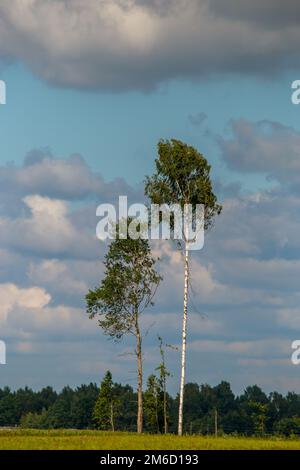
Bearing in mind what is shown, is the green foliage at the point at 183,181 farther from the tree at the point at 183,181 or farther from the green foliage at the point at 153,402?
the green foliage at the point at 153,402

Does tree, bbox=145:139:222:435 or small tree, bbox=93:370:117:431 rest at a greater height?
tree, bbox=145:139:222:435

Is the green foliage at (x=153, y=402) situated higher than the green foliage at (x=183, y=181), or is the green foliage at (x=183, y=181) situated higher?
the green foliage at (x=183, y=181)

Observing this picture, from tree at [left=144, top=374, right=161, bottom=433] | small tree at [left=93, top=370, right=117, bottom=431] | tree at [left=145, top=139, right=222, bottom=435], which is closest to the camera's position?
tree at [left=145, top=139, right=222, bottom=435]

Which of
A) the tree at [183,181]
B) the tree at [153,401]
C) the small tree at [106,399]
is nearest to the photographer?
the tree at [183,181]

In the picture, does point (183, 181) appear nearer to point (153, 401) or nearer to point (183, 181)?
point (183, 181)

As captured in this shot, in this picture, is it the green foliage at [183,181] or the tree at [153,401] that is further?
the tree at [153,401]

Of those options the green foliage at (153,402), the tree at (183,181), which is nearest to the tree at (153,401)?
the green foliage at (153,402)

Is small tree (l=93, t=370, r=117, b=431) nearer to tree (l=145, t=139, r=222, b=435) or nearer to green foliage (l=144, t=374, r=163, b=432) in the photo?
green foliage (l=144, t=374, r=163, b=432)

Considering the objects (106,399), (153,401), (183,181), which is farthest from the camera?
(106,399)

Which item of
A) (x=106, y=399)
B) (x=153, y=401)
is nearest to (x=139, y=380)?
(x=153, y=401)

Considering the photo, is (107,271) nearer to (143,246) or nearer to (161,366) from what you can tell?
(143,246)

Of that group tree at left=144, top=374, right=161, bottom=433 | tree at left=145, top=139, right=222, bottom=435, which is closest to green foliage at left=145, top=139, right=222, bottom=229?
tree at left=145, top=139, right=222, bottom=435

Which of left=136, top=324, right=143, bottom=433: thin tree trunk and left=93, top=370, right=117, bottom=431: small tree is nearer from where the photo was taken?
left=136, top=324, right=143, bottom=433: thin tree trunk

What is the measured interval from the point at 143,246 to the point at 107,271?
13.7ft
